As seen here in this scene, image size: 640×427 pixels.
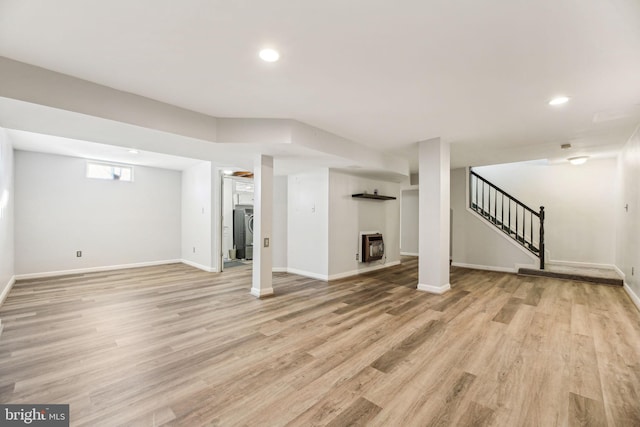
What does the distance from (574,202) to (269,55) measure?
804 cm

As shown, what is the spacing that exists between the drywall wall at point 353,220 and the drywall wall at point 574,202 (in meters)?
3.70

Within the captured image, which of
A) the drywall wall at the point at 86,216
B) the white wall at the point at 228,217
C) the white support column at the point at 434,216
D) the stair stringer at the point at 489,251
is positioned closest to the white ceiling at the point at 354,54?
the white support column at the point at 434,216

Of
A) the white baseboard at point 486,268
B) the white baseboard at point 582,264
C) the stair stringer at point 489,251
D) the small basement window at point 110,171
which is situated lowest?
the white baseboard at point 486,268

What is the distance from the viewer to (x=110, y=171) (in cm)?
625

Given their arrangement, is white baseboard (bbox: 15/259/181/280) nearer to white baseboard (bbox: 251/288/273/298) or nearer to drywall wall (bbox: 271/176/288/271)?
drywall wall (bbox: 271/176/288/271)

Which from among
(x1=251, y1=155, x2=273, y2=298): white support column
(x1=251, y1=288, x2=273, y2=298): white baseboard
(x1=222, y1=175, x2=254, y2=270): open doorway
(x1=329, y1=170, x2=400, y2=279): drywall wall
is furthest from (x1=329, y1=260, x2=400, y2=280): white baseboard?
(x1=222, y1=175, x2=254, y2=270): open doorway

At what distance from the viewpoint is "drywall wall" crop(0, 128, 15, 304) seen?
149 inches

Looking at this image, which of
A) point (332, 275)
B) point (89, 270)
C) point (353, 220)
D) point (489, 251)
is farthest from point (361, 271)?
point (89, 270)

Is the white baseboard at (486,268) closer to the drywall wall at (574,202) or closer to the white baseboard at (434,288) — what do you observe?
the drywall wall at (574,202)

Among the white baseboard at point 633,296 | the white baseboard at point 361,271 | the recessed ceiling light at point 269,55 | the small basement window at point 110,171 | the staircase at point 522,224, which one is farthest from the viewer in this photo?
the small basement window at point 110,171

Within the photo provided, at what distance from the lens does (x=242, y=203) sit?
31.3 ft

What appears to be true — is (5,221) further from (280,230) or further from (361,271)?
(361,271)

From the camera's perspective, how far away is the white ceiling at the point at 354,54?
170cm

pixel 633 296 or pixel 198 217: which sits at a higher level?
pixel 198 217
